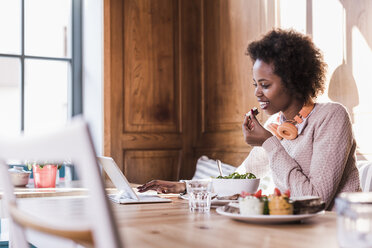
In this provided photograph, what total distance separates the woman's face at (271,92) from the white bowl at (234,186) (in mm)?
573

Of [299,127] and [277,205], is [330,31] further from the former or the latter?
[277,205]

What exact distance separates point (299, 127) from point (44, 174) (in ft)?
4.80

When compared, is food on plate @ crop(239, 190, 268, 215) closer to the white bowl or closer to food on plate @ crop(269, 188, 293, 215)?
food on plate @ crop(269, 188, 293, 215)

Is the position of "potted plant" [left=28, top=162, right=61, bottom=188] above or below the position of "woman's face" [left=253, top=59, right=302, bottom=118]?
below

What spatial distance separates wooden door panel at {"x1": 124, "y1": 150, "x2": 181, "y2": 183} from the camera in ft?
12.2

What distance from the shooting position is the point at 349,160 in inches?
74.1

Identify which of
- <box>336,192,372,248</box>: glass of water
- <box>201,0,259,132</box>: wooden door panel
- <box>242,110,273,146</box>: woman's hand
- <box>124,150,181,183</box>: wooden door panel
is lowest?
<box>124,150,181,183</box>: wooden door panel

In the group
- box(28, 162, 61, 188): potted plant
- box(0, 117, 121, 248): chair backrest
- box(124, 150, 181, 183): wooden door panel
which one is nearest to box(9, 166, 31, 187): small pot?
box(28, 162, 61, 188): potted plant

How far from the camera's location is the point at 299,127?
197cm

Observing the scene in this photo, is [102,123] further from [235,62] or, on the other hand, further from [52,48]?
[235,62]

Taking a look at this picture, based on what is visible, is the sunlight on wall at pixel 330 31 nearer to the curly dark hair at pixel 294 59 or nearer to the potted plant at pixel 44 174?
the curly dark hair at pixel 294 59

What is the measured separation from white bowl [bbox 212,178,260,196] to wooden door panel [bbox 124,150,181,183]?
7.28 feet

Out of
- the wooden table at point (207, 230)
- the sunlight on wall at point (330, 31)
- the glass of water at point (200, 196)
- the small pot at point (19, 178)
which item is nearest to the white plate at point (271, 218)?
the wooden table at point (207, 230)

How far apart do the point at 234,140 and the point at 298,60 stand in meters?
1.60
